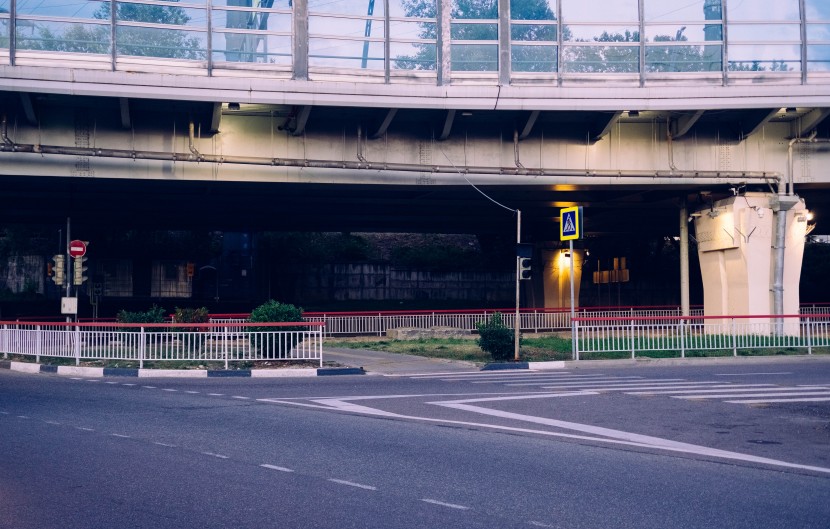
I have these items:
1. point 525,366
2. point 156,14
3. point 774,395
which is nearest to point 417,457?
point 774,395

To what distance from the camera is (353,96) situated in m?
25.3

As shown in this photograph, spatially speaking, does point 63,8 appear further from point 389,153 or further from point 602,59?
point 602,59

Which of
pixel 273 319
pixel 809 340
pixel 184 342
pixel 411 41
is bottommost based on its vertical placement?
pixel 809 340

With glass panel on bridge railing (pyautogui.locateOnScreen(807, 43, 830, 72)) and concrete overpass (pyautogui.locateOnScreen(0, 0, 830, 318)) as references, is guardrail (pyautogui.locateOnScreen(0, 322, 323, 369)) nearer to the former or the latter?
concrete overpass (pyautogui.locateOnScreen(0, 0, 830, 318))

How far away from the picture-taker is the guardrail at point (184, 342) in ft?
71.9

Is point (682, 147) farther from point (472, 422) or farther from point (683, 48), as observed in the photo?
point (472, 422)

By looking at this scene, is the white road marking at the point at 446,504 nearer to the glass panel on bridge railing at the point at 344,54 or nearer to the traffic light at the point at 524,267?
the traffic light at the point at 524,267

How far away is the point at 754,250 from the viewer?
3017 centimetres

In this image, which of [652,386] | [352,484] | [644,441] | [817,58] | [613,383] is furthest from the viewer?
[817,58]

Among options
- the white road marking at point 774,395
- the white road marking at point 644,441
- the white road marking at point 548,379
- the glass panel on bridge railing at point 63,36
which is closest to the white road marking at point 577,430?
the white road marking at point 644,441

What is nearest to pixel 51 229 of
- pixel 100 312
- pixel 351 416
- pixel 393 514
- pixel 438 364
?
pixel 100 312

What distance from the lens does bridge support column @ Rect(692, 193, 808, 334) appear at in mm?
30125

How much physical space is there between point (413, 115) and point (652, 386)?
13179 millimetres

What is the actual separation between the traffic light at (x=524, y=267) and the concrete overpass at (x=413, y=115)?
5382 mm
